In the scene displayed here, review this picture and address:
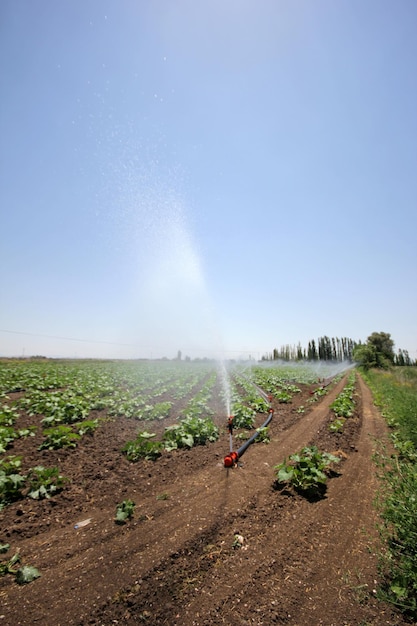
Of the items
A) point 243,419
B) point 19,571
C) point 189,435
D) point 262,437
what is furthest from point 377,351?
point 19,571

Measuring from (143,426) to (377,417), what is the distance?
40.8 feet

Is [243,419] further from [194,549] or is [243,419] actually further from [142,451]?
[194,549]

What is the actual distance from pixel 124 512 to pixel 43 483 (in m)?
2.38

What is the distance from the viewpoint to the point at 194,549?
419cm

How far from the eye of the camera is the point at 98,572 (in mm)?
3740

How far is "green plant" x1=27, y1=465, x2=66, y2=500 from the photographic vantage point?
5.91 metres

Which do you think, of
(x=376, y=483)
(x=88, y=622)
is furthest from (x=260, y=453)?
(x=88, y=622)

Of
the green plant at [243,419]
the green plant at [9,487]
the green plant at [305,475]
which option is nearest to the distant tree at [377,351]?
the green plant at [243,419]

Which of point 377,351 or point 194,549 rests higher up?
point 377,351

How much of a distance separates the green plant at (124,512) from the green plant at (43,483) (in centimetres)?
184

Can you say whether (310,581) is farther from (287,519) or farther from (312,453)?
(312,453)

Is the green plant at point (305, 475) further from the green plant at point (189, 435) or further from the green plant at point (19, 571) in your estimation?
the green plant at point (19, 571)

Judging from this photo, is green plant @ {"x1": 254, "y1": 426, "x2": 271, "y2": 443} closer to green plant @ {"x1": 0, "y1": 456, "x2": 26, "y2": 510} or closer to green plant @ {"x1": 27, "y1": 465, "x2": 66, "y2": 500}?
green plant @ {"x1": 27, "y1": 465, "x2": 66, "y2": 500}

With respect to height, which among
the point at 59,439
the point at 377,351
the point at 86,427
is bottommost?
the point at 86,427
